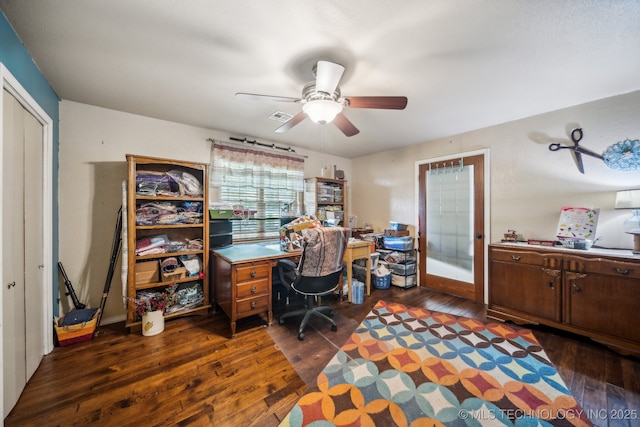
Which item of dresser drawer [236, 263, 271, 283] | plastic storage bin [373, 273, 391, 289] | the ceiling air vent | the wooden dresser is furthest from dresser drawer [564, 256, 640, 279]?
the ceiling air vent

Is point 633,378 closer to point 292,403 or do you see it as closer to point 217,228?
point 292,403

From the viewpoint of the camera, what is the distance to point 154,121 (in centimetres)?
270

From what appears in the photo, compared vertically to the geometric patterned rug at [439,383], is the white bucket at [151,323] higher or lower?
higher

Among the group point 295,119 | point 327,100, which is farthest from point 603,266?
point 295,119

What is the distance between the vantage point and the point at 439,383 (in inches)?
62.9

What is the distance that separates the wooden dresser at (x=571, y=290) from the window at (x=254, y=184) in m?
2.86

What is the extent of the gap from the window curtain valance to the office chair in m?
1.51

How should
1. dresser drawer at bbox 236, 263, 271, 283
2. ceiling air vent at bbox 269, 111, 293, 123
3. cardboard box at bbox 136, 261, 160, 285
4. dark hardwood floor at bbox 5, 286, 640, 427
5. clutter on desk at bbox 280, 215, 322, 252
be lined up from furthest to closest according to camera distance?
clutter on desk at bbox 280, 215, 322, 252, ceiling air vent at bbox 269, 111, 293, 123, cardboard box at bbox 136, 261, 160, 285, dresser drawer at bbox 236, 263, 271, 283, dark hardwood floor at bbox 5, 286, 640, 427

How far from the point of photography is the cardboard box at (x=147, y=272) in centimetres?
237

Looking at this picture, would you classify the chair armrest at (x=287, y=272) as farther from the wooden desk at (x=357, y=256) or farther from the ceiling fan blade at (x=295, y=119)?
the ceiling fan blade at (x=295, y=119)

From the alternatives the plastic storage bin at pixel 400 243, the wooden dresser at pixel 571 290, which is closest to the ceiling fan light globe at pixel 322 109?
the wooden dresser at pixel 571 290

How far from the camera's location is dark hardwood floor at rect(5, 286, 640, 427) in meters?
1.37

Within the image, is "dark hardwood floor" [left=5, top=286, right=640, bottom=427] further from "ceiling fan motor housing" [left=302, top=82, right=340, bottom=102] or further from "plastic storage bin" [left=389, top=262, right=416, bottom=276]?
"ceiling fan motor housing" [left=302, top=82, right=340, bottom=102]

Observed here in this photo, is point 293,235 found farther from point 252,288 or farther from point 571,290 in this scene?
point 571,290
